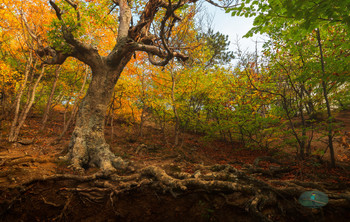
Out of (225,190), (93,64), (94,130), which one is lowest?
(225,190)

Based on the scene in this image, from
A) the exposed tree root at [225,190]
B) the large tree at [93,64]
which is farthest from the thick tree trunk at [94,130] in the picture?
the exposed tree root at [225,190]

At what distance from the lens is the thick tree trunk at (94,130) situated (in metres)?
6.07

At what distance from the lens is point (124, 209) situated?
3881mm

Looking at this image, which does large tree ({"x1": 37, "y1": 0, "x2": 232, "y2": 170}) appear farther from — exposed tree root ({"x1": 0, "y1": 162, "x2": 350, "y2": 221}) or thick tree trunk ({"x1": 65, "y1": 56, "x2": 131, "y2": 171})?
exposed tree root ({"x1": 0, "y1": 162, "x2": 350, "y2": 221})

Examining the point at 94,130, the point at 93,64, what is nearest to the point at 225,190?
the point at 94,130

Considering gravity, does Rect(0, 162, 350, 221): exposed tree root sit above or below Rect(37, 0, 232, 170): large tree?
below

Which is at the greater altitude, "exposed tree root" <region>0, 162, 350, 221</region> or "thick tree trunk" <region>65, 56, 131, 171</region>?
"thick tree trunk" <region>65, 56, 131, 171</region>

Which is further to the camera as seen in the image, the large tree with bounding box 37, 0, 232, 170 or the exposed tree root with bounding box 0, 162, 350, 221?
the large tree with bounding box 37, 0, 232, 170

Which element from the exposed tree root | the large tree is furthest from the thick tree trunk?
the exposed tree root

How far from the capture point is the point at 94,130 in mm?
6613

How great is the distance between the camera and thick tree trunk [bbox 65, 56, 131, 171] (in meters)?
6.07

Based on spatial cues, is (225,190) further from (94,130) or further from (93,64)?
(93,64)

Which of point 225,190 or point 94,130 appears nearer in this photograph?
point 225,190

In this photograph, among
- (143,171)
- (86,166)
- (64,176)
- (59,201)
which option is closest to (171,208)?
(143,171)
